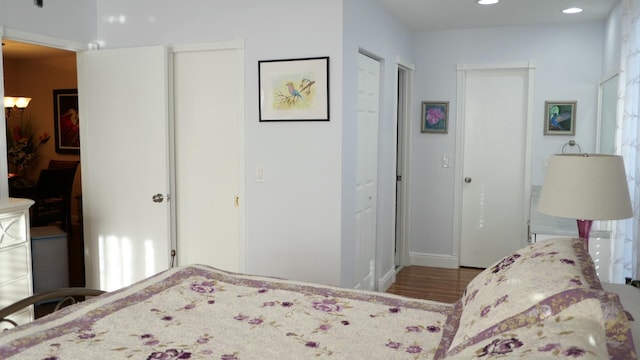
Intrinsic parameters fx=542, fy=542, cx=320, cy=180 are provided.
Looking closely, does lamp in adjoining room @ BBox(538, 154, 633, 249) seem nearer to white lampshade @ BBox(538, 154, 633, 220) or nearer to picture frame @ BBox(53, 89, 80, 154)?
white lampshade @ BBox(538, 154, 633, 220)

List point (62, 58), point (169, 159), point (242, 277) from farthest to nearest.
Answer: point (62, 58), point (169, 159), point (242, 277)

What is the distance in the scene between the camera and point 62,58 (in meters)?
7.61

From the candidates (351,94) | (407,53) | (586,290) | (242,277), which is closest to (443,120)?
(407,53)

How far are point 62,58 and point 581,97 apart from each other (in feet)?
21.8

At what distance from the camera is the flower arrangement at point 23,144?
7.56 metres

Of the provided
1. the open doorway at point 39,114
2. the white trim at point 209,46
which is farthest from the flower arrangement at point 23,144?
the white trim at point 209,46

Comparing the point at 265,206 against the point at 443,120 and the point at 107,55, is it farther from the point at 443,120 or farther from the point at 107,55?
the point at 443,120

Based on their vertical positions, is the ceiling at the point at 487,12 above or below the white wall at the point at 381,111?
above

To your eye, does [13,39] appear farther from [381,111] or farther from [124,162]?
[381,111]

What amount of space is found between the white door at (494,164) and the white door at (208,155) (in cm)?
264

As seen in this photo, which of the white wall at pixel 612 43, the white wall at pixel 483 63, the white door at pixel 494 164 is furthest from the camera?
the white door at pixel 494 164

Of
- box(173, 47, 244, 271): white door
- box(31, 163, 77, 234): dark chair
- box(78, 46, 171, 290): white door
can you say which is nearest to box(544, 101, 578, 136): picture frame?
box(173, 47, 244, 271): white door

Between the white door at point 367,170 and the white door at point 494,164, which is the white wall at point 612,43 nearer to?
the white door at point 494,164

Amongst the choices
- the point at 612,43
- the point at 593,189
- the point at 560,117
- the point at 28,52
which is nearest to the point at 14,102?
the point at 28,52
